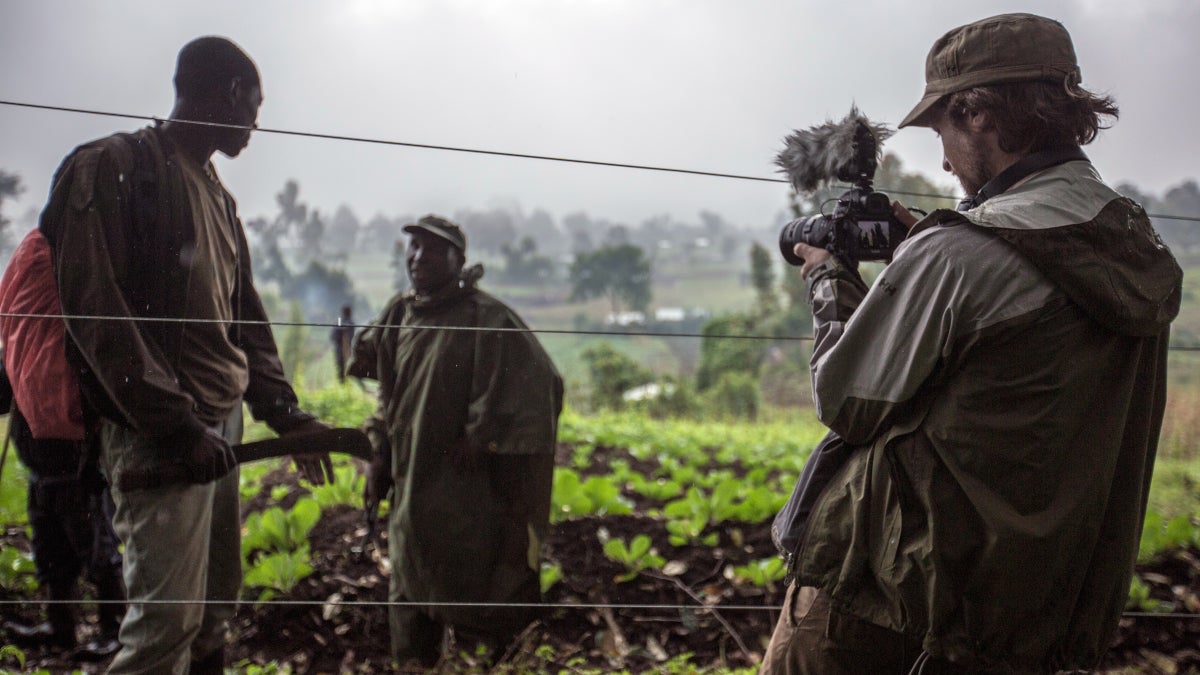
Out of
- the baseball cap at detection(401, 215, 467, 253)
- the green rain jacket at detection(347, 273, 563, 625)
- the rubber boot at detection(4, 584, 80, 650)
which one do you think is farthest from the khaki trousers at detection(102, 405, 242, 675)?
the baseball cap at detection(401, 215, 467, 253)

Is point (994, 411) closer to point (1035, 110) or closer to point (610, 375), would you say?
point (1035, 110)

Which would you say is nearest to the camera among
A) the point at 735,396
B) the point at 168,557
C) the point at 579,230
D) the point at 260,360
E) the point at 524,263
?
the point at 168,557

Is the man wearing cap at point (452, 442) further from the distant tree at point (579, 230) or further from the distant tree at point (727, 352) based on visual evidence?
the distant tree at point (727, 352)

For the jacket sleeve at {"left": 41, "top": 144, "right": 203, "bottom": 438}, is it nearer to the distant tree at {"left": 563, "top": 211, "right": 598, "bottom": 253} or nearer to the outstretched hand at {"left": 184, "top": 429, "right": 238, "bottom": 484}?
the outstretched hand at {"left": 184, "top": 429, "right": 238, "bottom": 484}

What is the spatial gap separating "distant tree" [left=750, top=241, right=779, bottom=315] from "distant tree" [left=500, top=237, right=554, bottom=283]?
126 centimetres

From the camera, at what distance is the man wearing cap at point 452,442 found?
A: 2.24 meters

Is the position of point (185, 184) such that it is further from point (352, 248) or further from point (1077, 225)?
point (1077, 225)

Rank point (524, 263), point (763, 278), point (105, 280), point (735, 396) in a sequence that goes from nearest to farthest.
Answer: point (105, 280)
point (524, 263)
point (763, 278)
point (735, 396)

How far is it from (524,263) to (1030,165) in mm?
1424

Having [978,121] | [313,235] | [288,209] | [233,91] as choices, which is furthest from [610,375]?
[978,121]

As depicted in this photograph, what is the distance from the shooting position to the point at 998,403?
1.41 metres

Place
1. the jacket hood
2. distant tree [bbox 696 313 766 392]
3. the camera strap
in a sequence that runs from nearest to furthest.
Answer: the jacket hood < the camera strap < distant tree [bbox 696 313 766 392]

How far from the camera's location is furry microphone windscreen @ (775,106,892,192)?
204cm

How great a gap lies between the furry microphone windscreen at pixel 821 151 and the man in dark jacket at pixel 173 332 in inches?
50.5
